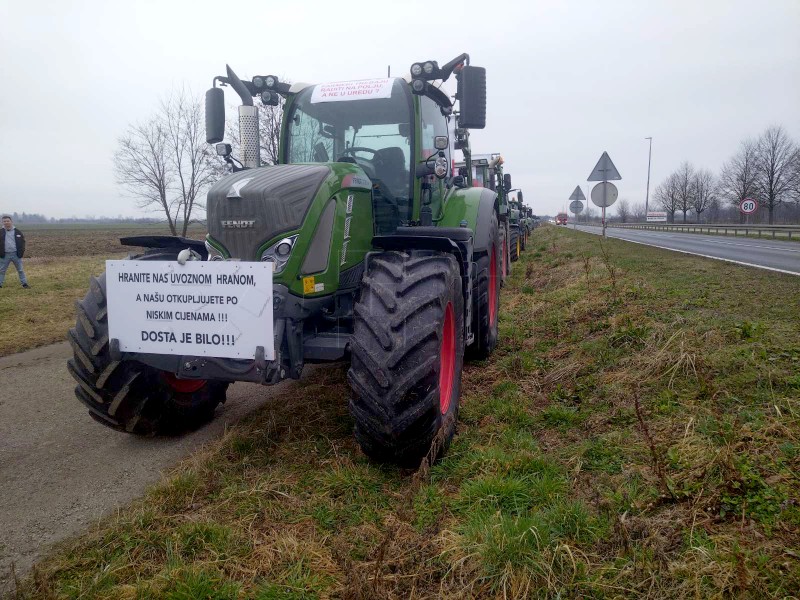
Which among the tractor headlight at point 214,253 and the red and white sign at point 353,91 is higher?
the red and white sign at point 353,91

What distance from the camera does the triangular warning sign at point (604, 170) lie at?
11.7 m

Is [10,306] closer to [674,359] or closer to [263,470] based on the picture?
[263,470]

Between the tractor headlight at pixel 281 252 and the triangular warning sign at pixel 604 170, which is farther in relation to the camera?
the triangular warning sign at pixel 604 170

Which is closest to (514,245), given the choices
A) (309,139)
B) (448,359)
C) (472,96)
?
(309,139)

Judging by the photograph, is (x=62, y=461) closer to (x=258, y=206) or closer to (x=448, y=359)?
(x=258, y=206)

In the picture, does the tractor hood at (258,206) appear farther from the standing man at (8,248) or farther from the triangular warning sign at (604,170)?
the standing man at (8,248)

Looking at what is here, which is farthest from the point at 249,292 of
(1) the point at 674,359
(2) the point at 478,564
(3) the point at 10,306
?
(3) the point at 10,306

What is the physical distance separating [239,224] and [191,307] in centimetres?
59

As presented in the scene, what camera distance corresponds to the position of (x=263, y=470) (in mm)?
3529

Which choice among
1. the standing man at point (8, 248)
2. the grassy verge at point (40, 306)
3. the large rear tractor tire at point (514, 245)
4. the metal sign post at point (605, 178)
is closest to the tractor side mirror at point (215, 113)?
the grassy verge at point (40, 306)

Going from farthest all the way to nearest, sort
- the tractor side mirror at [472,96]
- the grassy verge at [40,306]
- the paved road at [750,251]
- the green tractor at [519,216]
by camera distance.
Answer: the green tractor at [519,216], the paved road at [750,251], the grassy verge at [40,306], the tractor side mirror at [472,96]

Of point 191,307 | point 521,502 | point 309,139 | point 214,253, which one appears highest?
point 309,139

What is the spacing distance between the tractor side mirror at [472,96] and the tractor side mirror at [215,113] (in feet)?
6.39

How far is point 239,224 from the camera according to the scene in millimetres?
3545
